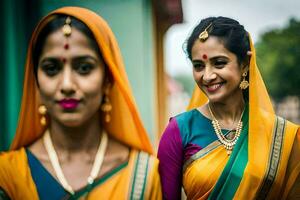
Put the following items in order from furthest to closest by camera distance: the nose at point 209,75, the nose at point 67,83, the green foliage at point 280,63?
the green foliage at point 280,63
the nose at point 209,75
the nose at point 67,83

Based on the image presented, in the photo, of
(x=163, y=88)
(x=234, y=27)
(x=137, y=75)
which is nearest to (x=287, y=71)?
(x=163, y=88)

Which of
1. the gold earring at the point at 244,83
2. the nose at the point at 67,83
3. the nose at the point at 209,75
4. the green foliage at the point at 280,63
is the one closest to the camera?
the nose at the point at 67,83

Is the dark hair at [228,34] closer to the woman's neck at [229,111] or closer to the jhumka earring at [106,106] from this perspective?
the woman's neck at [229,111]

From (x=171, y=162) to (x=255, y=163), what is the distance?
44 centimetres

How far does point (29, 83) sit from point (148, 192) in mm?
852

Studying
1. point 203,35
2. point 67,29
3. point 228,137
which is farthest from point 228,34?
point 67,29

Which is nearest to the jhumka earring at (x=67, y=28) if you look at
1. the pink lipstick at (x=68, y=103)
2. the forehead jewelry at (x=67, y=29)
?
the forehead jewelry at (x=67, y=29)

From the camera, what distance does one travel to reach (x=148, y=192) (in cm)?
243

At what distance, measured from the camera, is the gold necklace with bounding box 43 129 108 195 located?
2395 mm

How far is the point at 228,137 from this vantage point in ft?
8.49

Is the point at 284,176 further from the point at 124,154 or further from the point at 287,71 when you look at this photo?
the point at 287,71

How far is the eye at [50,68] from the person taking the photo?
2375 mm

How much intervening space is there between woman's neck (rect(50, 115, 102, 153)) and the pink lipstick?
17 cm

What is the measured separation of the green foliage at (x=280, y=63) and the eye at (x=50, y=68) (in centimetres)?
1669
